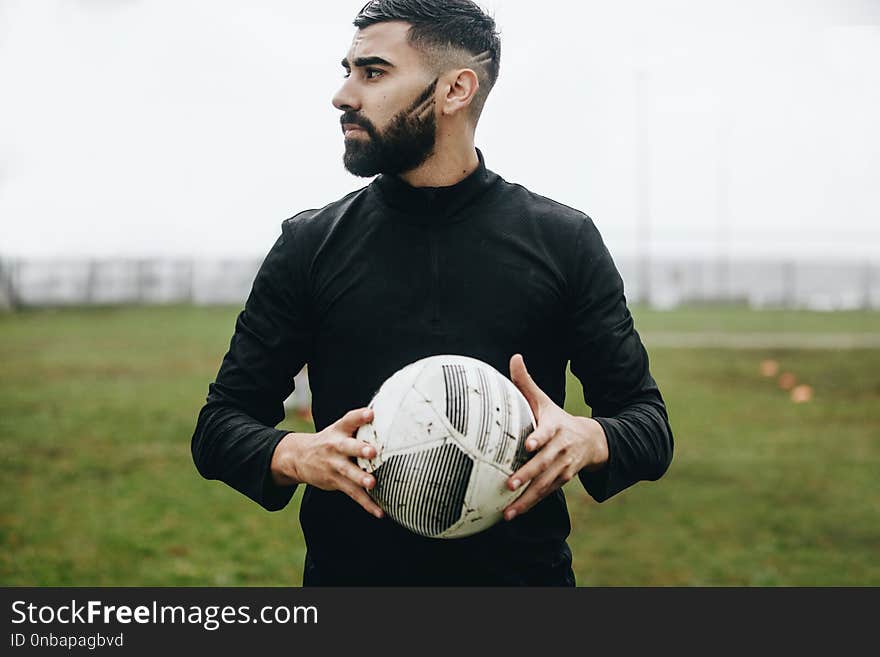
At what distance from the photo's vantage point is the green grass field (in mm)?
6406

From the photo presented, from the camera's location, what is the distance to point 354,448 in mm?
2357

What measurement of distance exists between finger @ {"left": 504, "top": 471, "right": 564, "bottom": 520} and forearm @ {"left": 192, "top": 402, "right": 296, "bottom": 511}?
589 millimetres

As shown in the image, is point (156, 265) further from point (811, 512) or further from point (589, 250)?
point (589, 250)

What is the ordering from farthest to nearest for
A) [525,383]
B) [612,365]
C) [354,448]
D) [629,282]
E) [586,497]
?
[629,282] < [586,497] < [612,365] < [525,383] < [354,448]

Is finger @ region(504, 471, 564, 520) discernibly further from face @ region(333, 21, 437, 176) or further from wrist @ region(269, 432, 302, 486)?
face @ region(333, 21, 437, 176)

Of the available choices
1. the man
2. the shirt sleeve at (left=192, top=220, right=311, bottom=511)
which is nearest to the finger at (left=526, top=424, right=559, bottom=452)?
the man

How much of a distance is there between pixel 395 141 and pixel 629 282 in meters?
38.3

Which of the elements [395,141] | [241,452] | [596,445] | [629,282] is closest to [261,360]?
[241,452]

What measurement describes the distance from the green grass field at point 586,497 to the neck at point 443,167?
3837 mm

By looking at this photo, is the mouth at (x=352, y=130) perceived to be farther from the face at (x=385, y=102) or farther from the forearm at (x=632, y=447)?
the forearm at (x=632, y=447)

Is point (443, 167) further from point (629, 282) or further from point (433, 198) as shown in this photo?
point (629, 282)

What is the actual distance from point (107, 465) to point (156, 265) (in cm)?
3208

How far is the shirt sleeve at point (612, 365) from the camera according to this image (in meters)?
2.65

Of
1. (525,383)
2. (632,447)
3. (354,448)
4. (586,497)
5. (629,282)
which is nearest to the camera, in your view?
(354,448)
